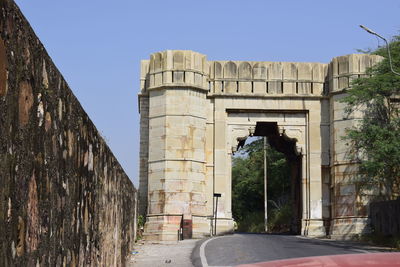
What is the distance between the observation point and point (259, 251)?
2245cm

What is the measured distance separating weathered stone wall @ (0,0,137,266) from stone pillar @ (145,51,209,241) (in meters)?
27.0

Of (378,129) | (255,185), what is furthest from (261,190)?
(378,129)

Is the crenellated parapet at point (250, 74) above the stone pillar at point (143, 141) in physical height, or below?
above

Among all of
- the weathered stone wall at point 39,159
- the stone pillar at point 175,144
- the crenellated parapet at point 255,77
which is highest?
the crenellated parapet at point 255,77

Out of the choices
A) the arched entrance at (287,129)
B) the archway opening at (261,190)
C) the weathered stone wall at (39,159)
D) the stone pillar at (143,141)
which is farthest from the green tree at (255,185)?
the weathered stone wall at (39,159)

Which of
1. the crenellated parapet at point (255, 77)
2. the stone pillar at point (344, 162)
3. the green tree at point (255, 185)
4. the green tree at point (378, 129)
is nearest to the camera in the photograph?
the green tree at point (378, 129)

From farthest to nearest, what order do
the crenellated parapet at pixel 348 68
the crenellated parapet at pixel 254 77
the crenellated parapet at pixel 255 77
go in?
the crenellated parapet at pixel 255 77
the crenellated parapet at pixel 254 77
the crenellated parapet at pixel 348 68

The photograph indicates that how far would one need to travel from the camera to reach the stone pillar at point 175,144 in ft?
117

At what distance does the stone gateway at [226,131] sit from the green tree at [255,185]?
81.4 ft

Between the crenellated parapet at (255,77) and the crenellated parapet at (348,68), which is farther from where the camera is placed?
the crenellated parapet at (255,77)

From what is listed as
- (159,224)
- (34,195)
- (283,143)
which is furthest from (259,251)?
(283,143)

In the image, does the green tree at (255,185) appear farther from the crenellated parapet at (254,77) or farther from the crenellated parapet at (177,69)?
the crenellated parapet at (177,69)

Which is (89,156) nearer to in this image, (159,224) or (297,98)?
(159,224)

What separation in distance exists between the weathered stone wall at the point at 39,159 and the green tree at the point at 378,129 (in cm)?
2325
